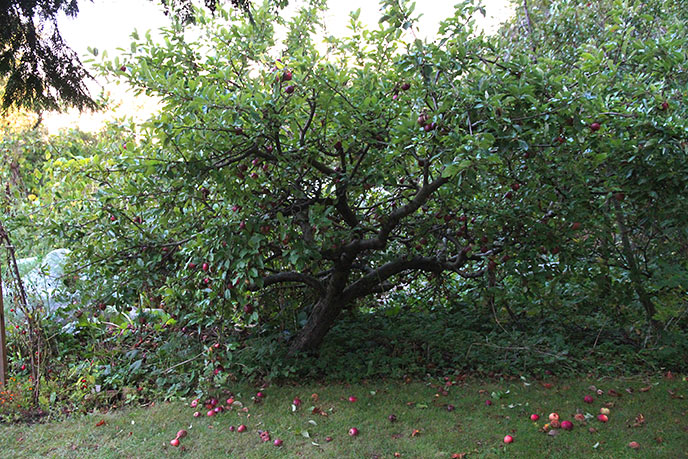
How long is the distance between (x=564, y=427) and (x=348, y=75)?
2.37 meters

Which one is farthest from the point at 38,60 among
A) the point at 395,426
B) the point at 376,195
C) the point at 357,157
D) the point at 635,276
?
the point at 635,276

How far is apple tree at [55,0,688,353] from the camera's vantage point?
254cm

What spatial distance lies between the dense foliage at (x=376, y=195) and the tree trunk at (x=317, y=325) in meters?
0.02

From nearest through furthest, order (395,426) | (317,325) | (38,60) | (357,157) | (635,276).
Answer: (38,60), (395,426), (357,157), (635,276), (317,325)

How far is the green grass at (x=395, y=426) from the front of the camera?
9.12 feet

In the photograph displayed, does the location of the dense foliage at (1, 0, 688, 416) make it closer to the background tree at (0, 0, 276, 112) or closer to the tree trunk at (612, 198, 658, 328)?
the tree trunk at (612, 198, 658, 328)

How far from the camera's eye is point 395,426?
3098mm

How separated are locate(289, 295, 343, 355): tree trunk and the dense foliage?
0.02 meters

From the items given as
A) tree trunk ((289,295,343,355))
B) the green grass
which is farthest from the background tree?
tree trunk ((289,295,343,355))

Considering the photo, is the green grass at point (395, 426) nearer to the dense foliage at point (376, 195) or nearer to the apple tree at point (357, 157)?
the dense foliage at point (376, 195)

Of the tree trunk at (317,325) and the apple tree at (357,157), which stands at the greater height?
the apple tree at (357,157)

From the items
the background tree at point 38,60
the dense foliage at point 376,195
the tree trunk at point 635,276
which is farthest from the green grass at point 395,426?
the background tree at point 38,60

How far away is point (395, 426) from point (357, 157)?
5.72ft

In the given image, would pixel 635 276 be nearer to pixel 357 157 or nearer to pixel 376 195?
pixel 376 195
